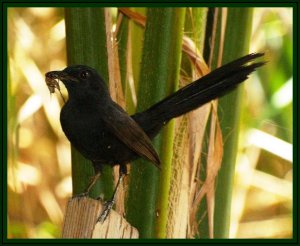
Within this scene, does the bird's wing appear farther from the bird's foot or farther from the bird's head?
the bird's foot

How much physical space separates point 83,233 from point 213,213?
0.66 meters

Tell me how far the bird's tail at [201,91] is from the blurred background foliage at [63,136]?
50.3 inches

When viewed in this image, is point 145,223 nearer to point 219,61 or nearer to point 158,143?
point 158,143

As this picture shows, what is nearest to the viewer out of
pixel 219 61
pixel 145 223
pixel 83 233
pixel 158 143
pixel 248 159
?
pixel 83 233

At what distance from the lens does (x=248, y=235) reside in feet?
14.7

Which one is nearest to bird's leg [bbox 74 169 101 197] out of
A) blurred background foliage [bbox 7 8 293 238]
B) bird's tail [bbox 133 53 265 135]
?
bird's tail [bbox 133 53 265 135]

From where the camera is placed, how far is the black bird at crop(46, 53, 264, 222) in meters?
2.50

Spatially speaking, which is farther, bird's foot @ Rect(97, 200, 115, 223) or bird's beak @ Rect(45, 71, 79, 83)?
bird's beak @ Rect(45, 71, 79, 83)

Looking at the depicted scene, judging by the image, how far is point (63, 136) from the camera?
427 cm

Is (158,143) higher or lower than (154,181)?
higher

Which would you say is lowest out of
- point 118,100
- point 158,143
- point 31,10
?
point 158,143

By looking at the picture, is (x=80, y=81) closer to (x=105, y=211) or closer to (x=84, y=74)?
(x=84, y=74)

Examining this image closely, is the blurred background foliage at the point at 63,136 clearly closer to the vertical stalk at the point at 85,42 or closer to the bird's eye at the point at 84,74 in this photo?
the bird's eye at the point at 84,74

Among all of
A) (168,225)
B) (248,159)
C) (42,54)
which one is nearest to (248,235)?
(248,159)
